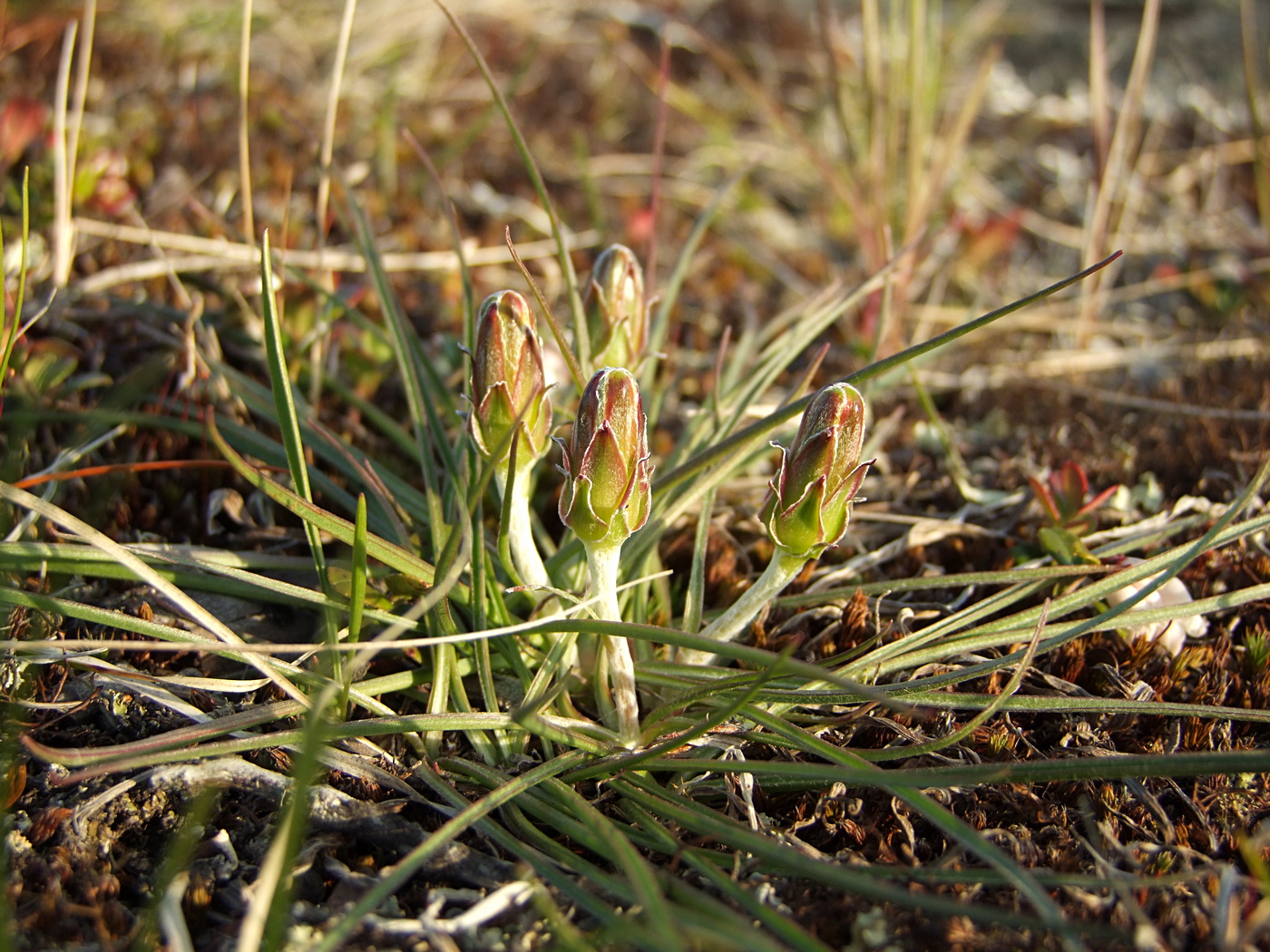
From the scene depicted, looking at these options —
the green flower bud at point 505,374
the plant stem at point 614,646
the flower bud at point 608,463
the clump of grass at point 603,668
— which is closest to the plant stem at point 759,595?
the clump of grass at point 603,668

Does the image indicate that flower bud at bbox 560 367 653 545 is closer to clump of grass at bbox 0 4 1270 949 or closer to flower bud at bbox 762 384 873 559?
clump of grass at bbox 0 4 1270 949

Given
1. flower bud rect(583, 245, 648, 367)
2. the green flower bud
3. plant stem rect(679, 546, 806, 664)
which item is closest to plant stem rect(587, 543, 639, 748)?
plant stem rect(679, 546, 806, 664)

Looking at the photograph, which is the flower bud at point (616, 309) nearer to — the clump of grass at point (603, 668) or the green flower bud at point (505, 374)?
the clump of grass at point (603, 668)

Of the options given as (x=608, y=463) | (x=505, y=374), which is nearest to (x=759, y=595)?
(x=608, y=463)

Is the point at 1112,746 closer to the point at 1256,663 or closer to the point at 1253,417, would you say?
the point at 1256,663

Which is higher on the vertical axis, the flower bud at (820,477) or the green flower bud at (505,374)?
the green flower bud at (505,374)

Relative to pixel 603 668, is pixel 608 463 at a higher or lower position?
higher

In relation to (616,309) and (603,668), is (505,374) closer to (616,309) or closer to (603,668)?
(616,309)

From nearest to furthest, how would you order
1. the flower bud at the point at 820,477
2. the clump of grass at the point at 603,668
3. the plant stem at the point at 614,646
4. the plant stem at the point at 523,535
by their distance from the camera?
the clump of grass at the point at 603,668, the flower bud at the point at 820,477, the plant stem at the point at 614,646, the plant stem at the point at 523,535
